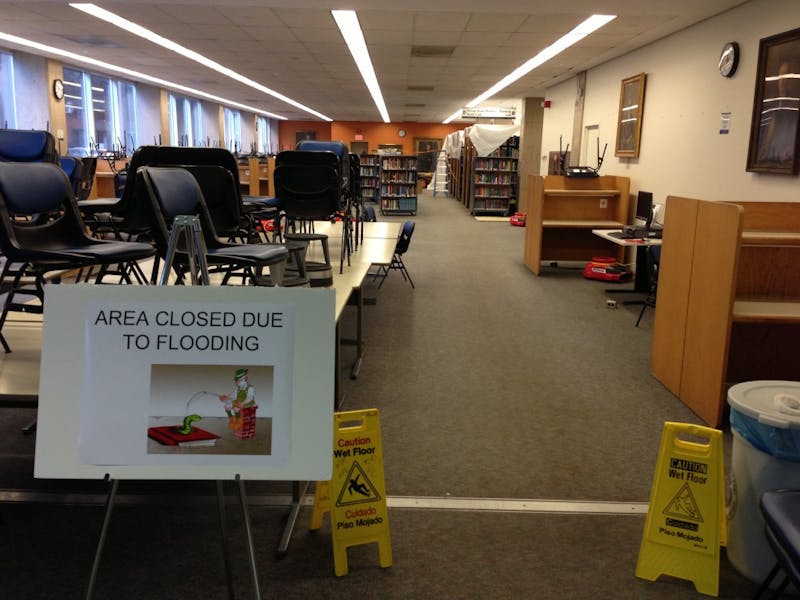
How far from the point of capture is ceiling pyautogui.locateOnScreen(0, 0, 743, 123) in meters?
6.49

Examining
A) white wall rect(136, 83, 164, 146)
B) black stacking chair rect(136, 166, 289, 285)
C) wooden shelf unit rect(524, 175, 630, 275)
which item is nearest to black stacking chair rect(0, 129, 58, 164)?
black stacking chair rect(136, 166, 289, 285)

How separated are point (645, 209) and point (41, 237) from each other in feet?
18.9

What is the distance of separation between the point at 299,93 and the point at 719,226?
47.5ft

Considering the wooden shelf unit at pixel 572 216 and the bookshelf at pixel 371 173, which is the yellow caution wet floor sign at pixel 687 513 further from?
the bookshelf at pixel 371 173

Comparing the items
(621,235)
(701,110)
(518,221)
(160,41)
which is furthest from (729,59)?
(518,221)

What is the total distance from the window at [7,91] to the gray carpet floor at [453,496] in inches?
368

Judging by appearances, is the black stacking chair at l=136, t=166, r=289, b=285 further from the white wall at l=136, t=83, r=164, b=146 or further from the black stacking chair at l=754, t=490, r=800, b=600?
the white wall at l=136, t=83, r=164, b=146

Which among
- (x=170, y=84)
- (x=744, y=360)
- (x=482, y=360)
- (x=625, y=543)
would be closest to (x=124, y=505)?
(x=625, y=543)

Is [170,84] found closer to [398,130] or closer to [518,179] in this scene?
Answer: [518,179]

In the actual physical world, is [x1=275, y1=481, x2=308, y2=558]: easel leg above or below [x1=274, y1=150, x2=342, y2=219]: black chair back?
below

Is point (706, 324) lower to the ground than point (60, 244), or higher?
lower

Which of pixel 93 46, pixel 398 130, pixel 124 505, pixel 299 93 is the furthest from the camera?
pixel 398 130

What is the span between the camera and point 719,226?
3.32 m

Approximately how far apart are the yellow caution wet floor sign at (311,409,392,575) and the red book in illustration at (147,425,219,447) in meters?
0.70
